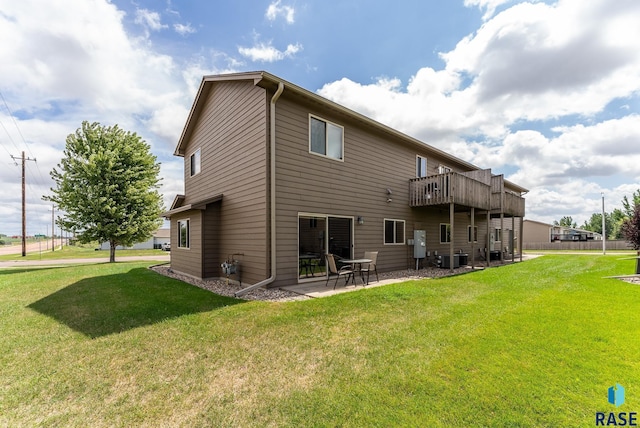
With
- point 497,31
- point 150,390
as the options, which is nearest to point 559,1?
point 497,31

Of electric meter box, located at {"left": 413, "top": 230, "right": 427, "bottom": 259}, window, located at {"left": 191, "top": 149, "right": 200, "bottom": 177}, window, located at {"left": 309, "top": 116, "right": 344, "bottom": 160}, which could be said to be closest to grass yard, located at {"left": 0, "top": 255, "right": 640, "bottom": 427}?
window, located at {"left": 309, "top": 116, "right": 344, "bottom": 160}

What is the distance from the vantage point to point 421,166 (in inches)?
512

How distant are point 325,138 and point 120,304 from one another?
A: 6.88 m

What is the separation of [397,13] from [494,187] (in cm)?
974

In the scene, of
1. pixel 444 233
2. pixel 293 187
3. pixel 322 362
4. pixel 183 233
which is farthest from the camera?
pixel 444 233

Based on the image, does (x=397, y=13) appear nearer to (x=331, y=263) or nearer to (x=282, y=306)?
(x=331, y=263)

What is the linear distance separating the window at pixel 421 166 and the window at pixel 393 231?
109 inches

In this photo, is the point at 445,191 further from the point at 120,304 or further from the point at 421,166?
the point at 120,304

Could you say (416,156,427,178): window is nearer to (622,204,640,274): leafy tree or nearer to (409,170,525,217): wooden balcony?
(409,170,525,217): wooden balcony

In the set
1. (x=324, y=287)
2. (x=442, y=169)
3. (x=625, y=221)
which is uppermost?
(x=442, y=169)

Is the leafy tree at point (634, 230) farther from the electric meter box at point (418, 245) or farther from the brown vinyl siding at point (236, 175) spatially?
the brown vinyl siding at point (236, 175)

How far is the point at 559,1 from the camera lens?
295 inches

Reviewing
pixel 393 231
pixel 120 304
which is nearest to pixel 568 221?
pixel 393 231

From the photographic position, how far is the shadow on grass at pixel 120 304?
4922 millimetres
